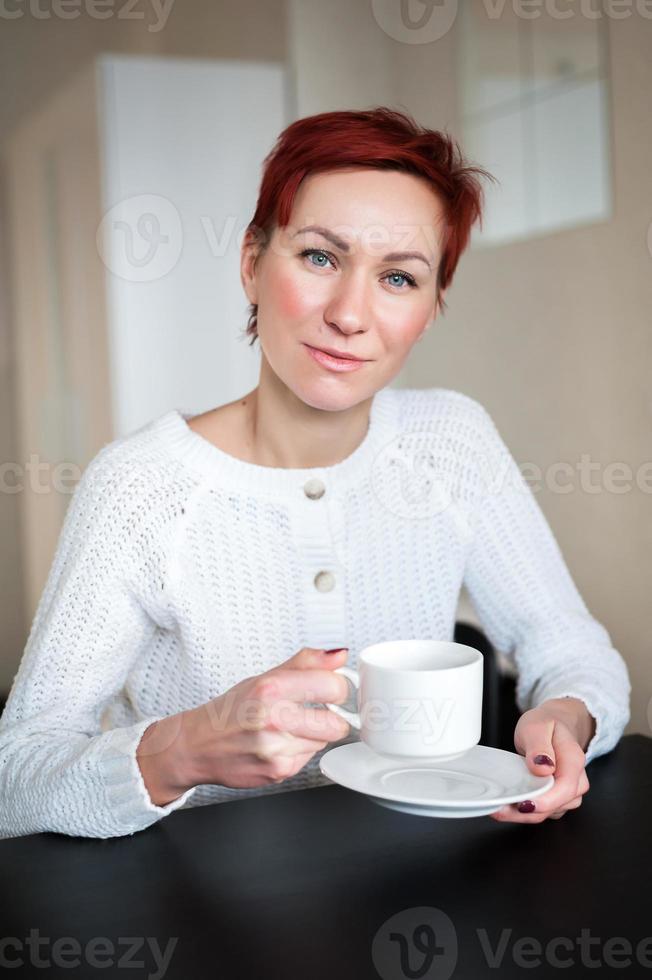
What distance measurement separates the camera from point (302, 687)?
2.66 ft

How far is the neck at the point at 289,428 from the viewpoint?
1265mm

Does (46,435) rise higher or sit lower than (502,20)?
lower

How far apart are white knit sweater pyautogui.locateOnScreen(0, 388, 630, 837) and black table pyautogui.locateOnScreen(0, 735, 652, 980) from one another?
8 cm

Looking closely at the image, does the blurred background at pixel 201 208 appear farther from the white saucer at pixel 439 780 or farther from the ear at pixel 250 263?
the white saucer at pixel 439 780

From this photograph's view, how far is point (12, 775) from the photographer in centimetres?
101

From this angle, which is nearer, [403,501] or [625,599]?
[403,501]

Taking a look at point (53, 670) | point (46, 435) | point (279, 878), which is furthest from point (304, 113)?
point (279, 878)

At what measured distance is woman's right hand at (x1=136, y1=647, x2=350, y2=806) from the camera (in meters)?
0.81

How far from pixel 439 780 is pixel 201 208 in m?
1.91

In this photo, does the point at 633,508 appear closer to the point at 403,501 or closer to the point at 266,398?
the point at 403,501

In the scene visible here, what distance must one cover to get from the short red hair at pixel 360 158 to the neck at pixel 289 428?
0.18 meters

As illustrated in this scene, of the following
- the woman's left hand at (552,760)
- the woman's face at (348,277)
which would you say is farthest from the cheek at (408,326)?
the woman's left hand at (552,760)

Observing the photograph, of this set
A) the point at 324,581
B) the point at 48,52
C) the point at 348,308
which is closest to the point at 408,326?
the point at 348,308

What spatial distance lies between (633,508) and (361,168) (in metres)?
0.77
